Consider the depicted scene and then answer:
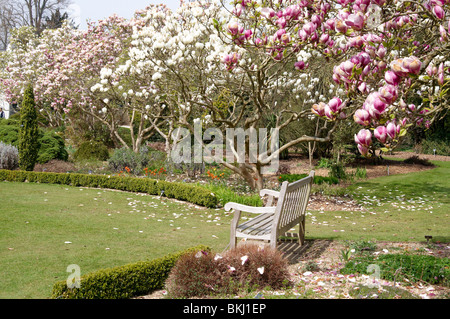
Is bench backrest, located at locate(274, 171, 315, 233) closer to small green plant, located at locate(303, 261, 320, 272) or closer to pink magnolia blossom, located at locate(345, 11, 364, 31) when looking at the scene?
small green plant, located at locate(303, 261, 320, 272)

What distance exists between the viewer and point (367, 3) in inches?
116

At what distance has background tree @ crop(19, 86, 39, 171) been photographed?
11.8 meters

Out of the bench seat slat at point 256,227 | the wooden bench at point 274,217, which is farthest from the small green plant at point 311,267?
the bench seat slat at point 256,227

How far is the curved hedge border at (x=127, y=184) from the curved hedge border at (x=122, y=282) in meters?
4.72

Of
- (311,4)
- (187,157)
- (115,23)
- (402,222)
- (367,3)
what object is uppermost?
(115,23)

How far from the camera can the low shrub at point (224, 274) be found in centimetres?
380

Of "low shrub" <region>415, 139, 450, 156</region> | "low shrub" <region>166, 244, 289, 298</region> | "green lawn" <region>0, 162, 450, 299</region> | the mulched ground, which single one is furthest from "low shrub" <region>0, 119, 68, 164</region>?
"low shrub" <region>415, 139, 450, 156</region>

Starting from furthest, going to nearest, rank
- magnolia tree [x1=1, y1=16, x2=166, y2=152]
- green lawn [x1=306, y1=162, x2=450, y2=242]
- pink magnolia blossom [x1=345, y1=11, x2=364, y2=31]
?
1. magnolia tree [x1=1, y1=16, x2=166, y2=152]
2. green lawn [x1=306, y1=162, x2=450, y2=242]
3. pink magnolia blossom [x1=345, y1=11, x2=364, y2=31]

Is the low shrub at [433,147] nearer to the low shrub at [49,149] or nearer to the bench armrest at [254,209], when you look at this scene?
the low shrub at [49,149]

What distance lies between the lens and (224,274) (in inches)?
152

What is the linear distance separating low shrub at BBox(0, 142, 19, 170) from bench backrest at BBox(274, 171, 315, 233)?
10207mm
